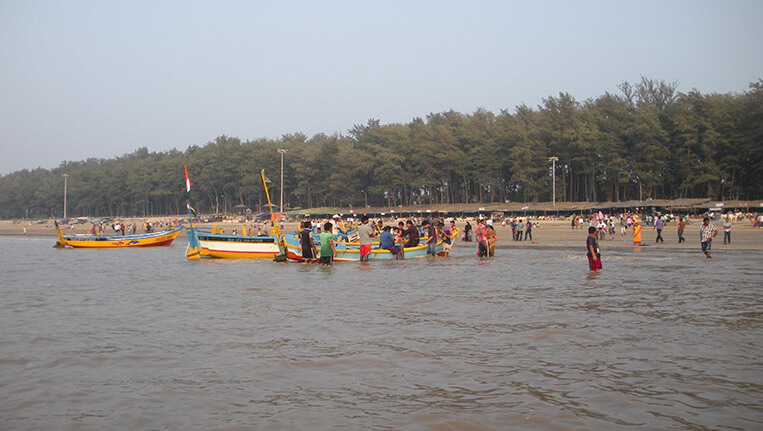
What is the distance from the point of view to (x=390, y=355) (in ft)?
28.1

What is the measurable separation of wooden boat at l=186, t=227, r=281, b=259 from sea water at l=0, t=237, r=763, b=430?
30.3 ft

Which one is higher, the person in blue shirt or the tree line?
the tree line

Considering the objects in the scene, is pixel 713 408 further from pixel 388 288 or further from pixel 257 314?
pixel 388 288

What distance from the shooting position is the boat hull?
135 feet

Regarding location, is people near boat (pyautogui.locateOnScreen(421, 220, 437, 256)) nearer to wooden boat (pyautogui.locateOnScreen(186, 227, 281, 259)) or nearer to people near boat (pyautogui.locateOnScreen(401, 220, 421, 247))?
people near boat (pyautogui.locateOnScreen(401, 220, 421, 247))

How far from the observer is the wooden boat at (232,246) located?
1034 inches

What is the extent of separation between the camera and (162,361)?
8398mm

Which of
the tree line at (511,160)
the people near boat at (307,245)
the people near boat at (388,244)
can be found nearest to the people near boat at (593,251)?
the people near boat at (388,244)

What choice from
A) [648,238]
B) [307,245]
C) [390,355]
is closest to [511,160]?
[648,238]

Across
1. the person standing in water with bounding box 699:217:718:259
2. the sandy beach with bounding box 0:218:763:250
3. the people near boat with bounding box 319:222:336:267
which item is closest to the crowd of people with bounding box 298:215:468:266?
the people near boat with bounding box 319:222:336:267

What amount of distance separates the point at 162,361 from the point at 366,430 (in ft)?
13.1

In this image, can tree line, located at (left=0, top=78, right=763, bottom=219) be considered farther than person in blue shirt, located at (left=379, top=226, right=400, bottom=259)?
Yes

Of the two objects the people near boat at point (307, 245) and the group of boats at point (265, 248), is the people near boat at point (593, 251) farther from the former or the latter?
the people near boat at point (307, 245)

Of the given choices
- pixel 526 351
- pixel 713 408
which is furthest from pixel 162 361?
pixel 713 408
